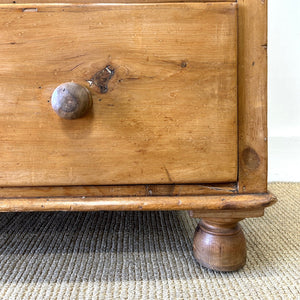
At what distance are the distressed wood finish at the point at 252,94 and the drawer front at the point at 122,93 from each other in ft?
0.05

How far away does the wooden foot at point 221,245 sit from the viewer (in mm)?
499

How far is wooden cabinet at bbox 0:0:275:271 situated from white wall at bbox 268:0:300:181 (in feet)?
1.81

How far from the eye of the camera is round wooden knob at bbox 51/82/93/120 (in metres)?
0.43

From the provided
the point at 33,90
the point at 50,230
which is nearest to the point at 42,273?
the point at 50,230

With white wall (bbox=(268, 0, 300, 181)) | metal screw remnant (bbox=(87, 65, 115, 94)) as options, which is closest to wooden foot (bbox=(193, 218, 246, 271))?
metal screw remnant (bbox=(87, 65, 115, 94))

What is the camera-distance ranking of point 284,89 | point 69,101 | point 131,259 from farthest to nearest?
point 284,89 → point 131,259 → point 69,101

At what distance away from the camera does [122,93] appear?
0.46 meters

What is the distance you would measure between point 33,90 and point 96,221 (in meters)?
0.37

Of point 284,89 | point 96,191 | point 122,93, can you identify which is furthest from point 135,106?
point 284,89

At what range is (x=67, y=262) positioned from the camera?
1.79ft

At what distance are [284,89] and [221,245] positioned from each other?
642 mm

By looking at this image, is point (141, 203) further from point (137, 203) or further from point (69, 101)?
point (69, 101)

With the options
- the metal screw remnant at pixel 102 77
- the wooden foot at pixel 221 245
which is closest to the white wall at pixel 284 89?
the wooden foot at pixel 221 245

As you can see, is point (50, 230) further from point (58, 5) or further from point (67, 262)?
point (58, 5)
